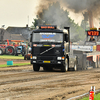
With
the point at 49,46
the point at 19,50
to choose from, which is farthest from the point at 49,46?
the point at 19,50

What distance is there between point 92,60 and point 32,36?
9.24 metres

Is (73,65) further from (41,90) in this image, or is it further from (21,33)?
(21,33)

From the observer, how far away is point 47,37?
21578mm

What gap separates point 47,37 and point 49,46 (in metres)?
0.65

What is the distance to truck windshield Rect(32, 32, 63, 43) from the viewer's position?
21391 mm

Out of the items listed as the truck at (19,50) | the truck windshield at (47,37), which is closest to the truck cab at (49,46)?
the truck windshield at (47,37)

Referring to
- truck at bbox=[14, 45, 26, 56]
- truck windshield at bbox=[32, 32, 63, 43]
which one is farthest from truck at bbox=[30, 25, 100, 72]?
truck at bbox=[14, 45, 26, 56]

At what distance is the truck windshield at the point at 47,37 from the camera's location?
21391mm

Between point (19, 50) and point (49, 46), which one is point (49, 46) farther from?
point (19, 50)

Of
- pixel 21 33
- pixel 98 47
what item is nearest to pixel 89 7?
pixel 98 47

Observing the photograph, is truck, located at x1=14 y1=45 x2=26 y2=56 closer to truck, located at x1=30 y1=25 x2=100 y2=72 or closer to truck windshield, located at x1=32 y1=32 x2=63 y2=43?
truck, located at x1=30 y1=25 x2=100 y2=72

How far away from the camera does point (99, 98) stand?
1021 centimetres

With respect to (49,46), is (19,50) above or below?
above

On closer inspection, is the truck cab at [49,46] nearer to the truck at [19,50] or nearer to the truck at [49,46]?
the truck at [49,46]
